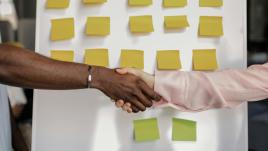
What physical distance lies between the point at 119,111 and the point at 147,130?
115mm

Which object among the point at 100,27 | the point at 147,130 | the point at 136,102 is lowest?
the point at 147,130

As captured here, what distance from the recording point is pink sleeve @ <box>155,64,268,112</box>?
1152mm

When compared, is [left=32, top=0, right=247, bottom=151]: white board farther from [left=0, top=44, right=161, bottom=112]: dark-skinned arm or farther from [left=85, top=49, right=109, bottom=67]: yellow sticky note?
[left=0, top=44, right=161, bottom=112]: dark-skinned arm

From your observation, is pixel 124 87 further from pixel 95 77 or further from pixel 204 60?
pixel 204 60

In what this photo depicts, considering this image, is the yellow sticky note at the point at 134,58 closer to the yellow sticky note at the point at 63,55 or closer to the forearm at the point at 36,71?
the yellow sticky note at the point at 63,55

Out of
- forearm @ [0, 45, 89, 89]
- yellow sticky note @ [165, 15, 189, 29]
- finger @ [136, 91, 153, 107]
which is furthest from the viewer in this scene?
yellow sticky note @ [165, 15, 189, 29]

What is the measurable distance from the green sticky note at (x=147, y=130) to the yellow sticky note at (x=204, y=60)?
0.23 meters

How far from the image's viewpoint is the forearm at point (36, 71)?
3.05 ft

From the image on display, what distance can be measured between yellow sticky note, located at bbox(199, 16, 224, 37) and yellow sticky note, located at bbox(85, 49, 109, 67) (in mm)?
326

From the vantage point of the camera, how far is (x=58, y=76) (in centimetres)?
97

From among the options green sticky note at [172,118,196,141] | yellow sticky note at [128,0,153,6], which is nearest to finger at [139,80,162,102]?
green sticky note at [172,118,196,141]

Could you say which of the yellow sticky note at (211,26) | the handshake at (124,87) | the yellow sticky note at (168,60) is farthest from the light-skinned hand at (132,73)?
the yellow sticky note at (211,26)

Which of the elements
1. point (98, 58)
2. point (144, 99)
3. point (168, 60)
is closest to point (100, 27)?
point (98, 58)

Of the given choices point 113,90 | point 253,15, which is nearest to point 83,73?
point 113,90
